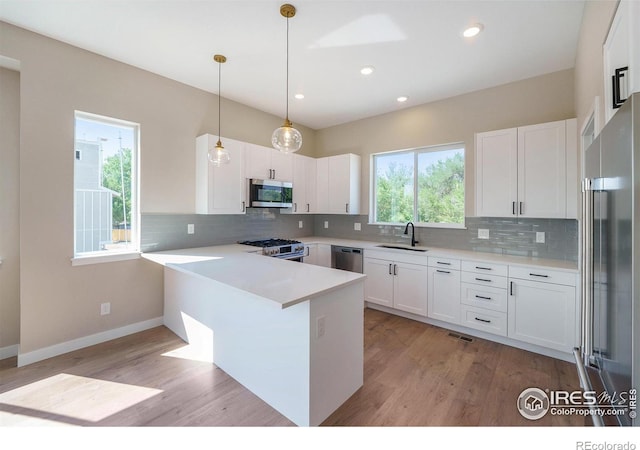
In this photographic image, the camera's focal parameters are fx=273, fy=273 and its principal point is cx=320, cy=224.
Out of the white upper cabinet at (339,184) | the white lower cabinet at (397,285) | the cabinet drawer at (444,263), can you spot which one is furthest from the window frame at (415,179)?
the white lower cabinet at (397,285)

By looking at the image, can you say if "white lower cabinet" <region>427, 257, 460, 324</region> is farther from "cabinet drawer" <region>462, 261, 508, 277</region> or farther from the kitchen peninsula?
the kitchen peninsula

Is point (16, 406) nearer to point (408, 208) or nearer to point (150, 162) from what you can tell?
point (150, 162)

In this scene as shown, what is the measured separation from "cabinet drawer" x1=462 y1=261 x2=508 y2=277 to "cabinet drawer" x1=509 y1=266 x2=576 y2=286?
70 millimetres

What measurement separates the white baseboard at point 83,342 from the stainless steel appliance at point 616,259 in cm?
376

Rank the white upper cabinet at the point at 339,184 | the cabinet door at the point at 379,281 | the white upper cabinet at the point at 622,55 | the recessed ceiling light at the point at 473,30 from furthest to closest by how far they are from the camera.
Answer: the white upper cabinet at the point at 339,184 → the cabinet door at the point at 379,281 → the recessed ceiling light at the point at 473,30 → the white upper cabinet at the point at 622,55

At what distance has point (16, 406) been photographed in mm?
1930

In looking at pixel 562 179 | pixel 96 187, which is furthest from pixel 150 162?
pixel 562 179

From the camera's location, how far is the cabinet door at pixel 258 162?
12.4 feet

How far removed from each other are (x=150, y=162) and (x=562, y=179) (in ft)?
14.6

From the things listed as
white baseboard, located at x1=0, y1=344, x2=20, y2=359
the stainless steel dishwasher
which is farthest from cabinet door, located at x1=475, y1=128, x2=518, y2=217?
white baseboard, located at x1=0, y1=344, x2=20, y2=359

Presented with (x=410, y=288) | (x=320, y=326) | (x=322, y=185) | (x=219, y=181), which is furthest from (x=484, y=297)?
(x=219, y=181)

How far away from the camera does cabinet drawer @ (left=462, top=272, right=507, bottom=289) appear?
2.89 meters

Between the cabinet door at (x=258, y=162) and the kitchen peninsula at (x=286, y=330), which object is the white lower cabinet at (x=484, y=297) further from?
the cabinet door at (x=258, y=162)

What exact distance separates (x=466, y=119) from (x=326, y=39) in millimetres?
2213
